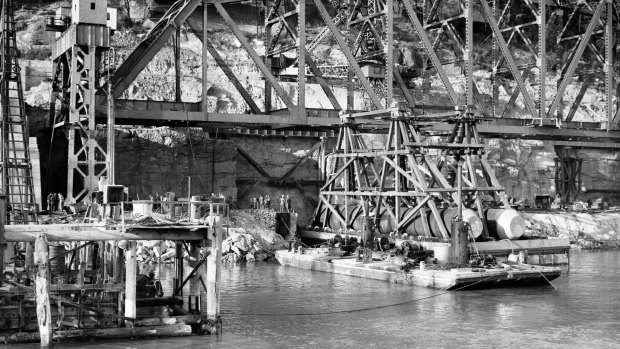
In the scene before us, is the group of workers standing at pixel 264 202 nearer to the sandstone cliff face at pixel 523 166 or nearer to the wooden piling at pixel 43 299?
the sandstone cliff face at pixel 523 166

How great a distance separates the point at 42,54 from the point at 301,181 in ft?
→ 63.1

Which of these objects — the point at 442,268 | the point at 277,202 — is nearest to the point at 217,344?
the point at 442,268

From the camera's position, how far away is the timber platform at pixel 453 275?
36500mm

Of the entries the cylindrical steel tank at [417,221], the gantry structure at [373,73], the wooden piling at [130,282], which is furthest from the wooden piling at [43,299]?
the cylindrical steel tank at [417,221]

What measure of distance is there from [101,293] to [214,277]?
422 cm

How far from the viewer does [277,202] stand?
61.0 metres

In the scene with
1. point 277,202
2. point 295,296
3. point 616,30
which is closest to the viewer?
point 295,296

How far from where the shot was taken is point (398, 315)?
3139cm

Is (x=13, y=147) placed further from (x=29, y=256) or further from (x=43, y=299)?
(x=43, y=299)

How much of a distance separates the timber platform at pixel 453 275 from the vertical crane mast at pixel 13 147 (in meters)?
13.2

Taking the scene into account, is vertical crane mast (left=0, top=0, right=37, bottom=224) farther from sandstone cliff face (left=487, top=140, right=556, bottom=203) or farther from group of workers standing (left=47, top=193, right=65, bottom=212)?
sandstone cliff face (left=487, top=140, right=556, bottom=203)

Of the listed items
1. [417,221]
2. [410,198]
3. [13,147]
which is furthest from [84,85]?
[417,221]

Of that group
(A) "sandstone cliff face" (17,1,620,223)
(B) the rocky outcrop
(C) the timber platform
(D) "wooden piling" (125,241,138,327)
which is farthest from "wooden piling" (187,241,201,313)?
(B) the rocky outcrop

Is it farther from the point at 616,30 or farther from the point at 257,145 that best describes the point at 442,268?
the point at 616,30
